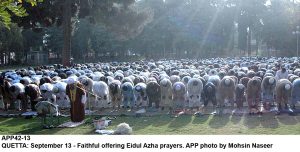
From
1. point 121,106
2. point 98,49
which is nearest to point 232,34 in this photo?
point 98,49

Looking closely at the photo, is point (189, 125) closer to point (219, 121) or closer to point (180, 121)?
point (180, 121)

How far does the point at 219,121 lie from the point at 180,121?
4.76 ft

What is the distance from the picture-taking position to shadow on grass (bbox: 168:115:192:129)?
16.3 meters

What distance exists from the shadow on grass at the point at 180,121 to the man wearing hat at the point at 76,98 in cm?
340

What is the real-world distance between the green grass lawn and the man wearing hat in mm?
606

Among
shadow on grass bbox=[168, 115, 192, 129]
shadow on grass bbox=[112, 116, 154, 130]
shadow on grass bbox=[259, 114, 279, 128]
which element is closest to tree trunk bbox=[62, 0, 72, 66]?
shadow on grass bbox=[112, 116, 154, 130]

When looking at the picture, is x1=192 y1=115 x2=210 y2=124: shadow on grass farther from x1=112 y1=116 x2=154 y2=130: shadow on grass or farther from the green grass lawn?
x1=112 y1=116 x2=154 y2=130: shadow on grass

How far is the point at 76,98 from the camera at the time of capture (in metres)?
17.0

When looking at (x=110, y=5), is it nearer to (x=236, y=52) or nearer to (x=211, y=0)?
(x=211, y=0)

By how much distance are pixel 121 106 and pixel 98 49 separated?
57985 mm

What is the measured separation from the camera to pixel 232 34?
80.9 meters

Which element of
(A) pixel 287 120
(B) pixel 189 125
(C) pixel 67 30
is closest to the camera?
(B) pixel 189 125

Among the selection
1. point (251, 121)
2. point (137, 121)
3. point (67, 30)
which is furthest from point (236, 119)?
point (67, 30)

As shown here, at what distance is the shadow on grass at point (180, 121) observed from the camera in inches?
642
